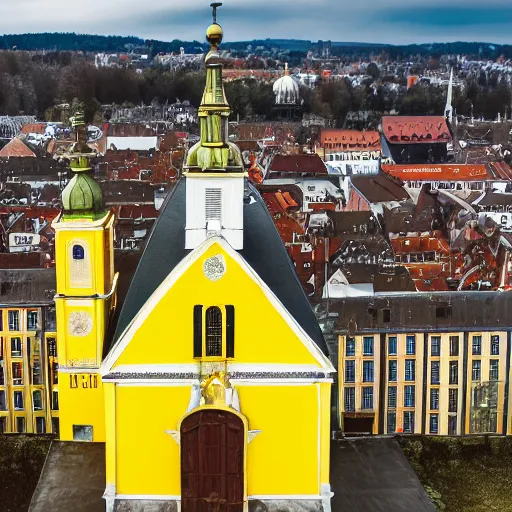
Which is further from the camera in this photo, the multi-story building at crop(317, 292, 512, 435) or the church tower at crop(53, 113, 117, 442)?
the multi-story building at crop(317, 292, 512, 435)

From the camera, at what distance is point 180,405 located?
23906 mm

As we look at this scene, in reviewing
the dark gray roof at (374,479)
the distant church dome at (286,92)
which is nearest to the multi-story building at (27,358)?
the dark gray roof at (374,479)

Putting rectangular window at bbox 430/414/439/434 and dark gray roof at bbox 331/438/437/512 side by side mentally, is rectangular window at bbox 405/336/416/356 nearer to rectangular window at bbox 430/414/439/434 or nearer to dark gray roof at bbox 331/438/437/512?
rectangular window at bbox 430/414/439/434

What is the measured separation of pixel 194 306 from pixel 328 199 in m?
57.1

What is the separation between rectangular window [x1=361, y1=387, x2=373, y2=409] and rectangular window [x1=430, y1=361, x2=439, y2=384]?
2.48 m

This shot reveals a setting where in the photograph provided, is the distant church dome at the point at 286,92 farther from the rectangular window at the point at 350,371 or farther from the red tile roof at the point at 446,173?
the rectangular window at the point at 350,371

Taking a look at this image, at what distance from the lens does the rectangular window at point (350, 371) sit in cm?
3594

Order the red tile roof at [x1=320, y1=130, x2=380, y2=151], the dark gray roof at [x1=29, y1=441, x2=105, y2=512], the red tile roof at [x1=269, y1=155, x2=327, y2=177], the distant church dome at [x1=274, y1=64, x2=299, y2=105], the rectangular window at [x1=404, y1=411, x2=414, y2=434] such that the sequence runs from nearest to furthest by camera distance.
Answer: the dark gray roof at [x1=29, y1=441, x2=105, y2=512], the rectangular window at [x1=404, y1=411, x2=414, y2=434], the red tile roof at [x1=269, y1=155, x2=327, y2=177], the red tile roof at [x1=320, y1=130, x2=380, y2=151], the distant church dome at [x1=274, y1=64, x2=299, y2=105]

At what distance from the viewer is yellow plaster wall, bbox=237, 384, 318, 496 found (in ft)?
78.9

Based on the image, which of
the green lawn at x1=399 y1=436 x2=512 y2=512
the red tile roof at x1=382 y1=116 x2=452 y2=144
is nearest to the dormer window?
the green lawn at x1=399 y1=436 x2=512 y2=512

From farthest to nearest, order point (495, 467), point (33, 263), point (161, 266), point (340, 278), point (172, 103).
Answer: point (172, 103) < point (33, 263) < point (340, 278) < point (495, 467) < point (161, 266)

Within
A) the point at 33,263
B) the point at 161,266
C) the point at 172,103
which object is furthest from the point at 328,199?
the point at 172,103

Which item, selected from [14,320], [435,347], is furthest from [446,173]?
[14,320]

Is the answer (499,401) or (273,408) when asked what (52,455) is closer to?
(273,408)
